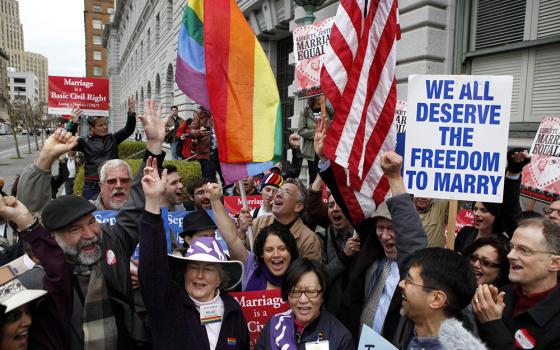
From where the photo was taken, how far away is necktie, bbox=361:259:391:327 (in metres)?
2.79

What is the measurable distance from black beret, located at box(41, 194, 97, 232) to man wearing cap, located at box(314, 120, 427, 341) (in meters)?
1.68

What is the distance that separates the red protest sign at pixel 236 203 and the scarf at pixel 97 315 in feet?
10.5

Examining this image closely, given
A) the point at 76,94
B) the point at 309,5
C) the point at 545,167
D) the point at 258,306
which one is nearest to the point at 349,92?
the point at 258,306

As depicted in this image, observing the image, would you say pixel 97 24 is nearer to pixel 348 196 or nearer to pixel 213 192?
pixel 213 192

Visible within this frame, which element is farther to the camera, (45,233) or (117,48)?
(117,48)

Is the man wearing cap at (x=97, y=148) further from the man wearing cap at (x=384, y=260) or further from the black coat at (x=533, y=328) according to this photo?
the black coat at (x=533, y=328)

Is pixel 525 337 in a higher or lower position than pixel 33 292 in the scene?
lower

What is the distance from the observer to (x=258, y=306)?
3.05m

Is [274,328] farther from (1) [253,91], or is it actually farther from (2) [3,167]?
(2) [3,167]

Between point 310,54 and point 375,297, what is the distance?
4519 mm

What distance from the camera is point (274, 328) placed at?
8.57 ft

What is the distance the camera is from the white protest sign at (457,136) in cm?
288

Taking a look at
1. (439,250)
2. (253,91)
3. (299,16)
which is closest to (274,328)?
(439,250)

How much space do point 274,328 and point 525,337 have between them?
4.38 feet
